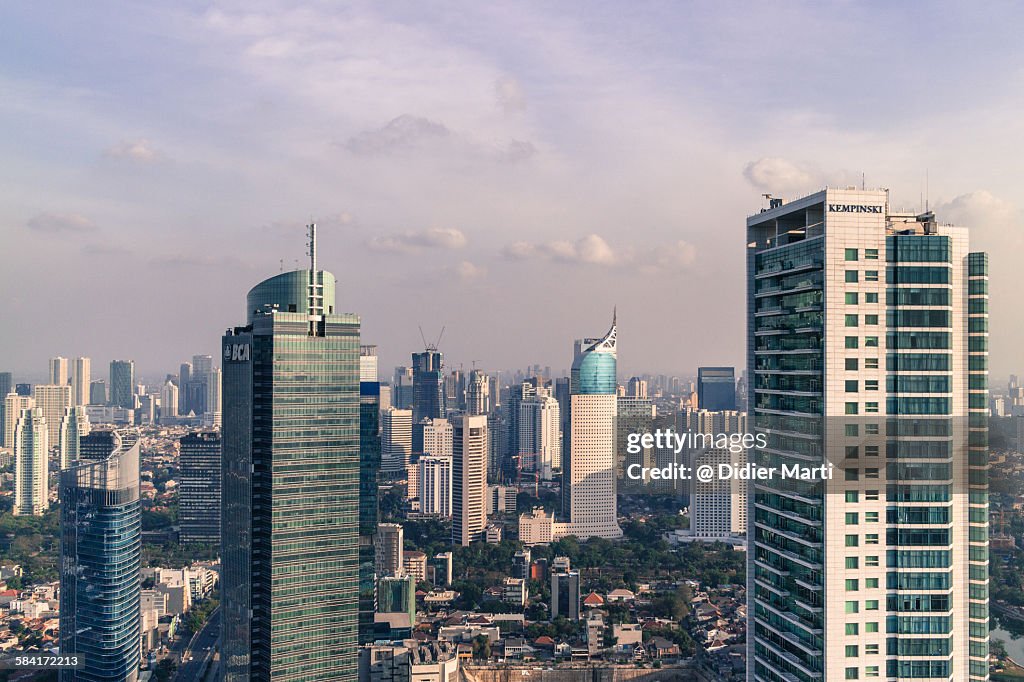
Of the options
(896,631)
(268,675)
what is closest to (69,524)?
(268,675)

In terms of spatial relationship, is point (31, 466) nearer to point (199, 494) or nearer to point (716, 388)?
point (199, 494)

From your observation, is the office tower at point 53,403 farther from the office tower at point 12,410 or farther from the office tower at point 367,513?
the office tower at point 367,513

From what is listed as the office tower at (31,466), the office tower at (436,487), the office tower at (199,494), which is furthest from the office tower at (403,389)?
the office tower at (31,466)

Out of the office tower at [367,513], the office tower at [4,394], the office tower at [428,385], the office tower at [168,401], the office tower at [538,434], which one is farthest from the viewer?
the office tower at [168,401]

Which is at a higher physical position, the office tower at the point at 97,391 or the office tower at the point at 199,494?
the office tower at the point at 97,391

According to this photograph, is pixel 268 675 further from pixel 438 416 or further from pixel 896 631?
pixel 438 416

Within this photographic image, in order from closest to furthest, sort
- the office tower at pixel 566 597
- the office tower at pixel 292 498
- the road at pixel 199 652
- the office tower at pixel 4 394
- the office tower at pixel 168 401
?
the office tower at pixel 292 498
the road at pixel 199 652
the office tower at pixel 566 597
the office tower at pixel 4 394
the office tower at pixel 168 401

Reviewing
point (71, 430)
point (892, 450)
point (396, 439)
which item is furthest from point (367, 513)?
point (396, 439)

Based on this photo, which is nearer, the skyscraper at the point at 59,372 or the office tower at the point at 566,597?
the office tower at the point at 566,597
